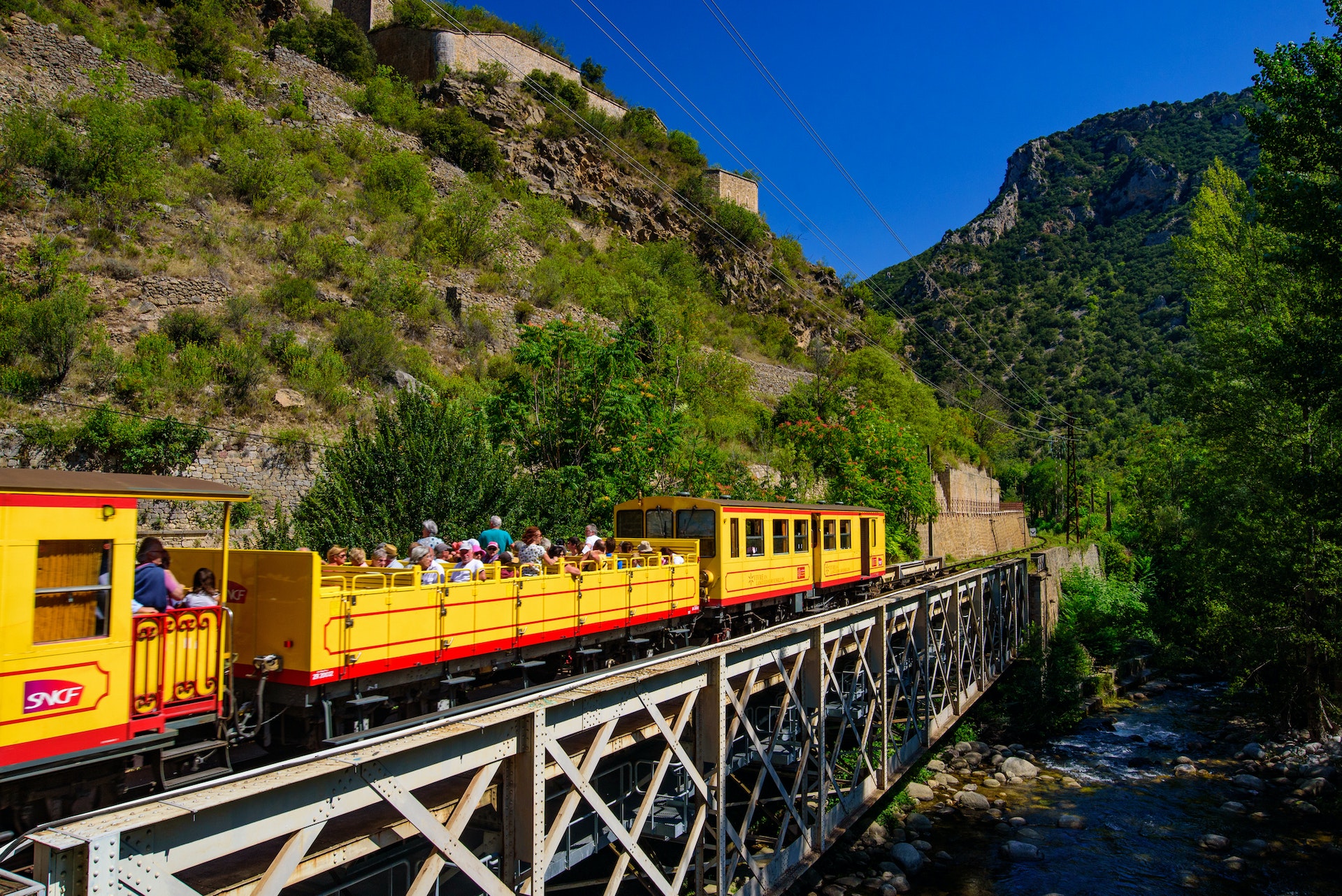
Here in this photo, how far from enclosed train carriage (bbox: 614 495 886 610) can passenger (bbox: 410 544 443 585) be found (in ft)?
20.6

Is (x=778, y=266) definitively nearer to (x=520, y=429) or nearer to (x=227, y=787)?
(x=520, y=429)

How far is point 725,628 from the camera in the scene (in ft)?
51.8

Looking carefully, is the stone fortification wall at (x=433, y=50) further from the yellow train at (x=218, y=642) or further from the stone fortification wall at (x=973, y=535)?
the yellow train at (x=218, y=642)

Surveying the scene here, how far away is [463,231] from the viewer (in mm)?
40906

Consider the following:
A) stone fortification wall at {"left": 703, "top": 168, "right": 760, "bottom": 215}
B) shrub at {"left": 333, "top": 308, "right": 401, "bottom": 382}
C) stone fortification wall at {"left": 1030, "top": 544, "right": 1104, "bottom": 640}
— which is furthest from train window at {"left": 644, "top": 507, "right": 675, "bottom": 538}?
stone fortification wall at {"left": 703, "top": 168, "right": 760, "bottom": 215}

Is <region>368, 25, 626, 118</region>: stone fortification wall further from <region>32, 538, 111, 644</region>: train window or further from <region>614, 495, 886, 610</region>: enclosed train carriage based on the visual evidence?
<region>32, 538, 111, 644</region>: train window

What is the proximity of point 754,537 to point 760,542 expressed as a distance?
0.31 m

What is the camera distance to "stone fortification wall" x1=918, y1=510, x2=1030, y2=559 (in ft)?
144

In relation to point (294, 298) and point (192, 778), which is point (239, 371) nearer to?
point (294, 298)

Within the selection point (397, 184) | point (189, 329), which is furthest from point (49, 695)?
point (397, 184)

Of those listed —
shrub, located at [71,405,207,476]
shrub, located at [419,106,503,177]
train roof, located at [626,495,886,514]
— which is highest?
shrub, located at [419,106,503,177]

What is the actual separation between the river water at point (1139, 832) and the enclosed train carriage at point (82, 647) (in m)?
13.3

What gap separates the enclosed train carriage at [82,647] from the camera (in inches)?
231

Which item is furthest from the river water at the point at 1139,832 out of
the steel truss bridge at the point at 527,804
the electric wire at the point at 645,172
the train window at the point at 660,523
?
the electric wire at the point at 645,172
